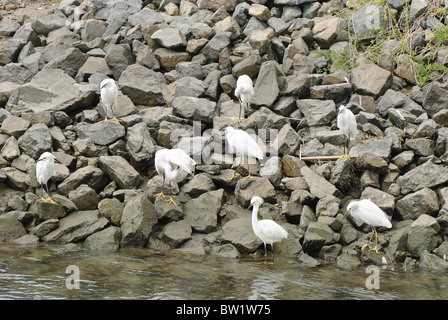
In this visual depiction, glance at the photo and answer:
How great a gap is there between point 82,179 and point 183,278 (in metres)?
3.32

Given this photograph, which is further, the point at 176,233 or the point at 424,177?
the point at 424,177

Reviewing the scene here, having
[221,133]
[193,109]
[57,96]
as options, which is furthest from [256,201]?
[57,96]

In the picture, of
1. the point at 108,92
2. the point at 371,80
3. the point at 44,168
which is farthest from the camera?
the point at 371,80

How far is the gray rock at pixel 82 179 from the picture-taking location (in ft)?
31.1

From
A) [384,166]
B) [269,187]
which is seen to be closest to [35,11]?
[269,187]

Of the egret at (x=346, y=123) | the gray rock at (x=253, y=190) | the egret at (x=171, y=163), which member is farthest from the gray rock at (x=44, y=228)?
the egret at (x=346, y=123)

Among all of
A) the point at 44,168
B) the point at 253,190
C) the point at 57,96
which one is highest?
the point at 57,96

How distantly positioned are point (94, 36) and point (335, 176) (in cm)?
908

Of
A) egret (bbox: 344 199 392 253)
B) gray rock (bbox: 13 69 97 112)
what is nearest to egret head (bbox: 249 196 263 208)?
egret (bbox: 344 199 392 253)

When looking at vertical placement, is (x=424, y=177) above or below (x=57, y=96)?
below

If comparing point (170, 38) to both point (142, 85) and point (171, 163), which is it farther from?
point (171, 163)

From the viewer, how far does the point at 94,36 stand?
595 inches

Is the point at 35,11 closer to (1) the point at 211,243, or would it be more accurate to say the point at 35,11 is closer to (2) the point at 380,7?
(2) the point at 380,7

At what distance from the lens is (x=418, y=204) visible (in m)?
8.52
